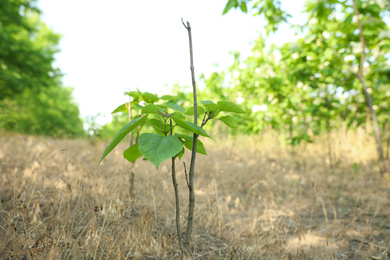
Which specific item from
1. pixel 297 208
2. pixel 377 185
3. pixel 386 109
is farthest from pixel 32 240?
pixel 386 109

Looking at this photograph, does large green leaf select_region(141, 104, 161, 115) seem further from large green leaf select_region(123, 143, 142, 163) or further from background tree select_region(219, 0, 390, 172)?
background tree select_region(219, 0, 390, 172)

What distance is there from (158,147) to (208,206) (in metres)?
1.30

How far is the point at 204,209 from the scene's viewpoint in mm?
2178

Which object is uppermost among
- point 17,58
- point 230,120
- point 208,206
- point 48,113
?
point 17,58

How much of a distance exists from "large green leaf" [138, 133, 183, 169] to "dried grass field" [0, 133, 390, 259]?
2.15 feet

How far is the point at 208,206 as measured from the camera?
2.12 m

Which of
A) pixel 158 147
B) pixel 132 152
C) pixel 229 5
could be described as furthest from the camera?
pixel 229 5

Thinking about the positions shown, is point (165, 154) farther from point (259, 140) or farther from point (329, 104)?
point (259, 140)

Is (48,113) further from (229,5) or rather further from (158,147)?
(158,147)

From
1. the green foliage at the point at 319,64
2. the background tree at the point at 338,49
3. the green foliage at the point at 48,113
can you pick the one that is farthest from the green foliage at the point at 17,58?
the background tree at the point at 338,49

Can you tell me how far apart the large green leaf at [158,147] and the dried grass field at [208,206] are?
2.15ft

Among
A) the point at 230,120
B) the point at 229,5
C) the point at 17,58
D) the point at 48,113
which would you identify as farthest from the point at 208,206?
the point at 48,113

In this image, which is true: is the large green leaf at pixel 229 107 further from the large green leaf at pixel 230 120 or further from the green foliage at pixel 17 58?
the green foliage at pixel 17 58

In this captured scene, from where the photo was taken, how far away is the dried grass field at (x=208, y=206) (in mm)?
1446
